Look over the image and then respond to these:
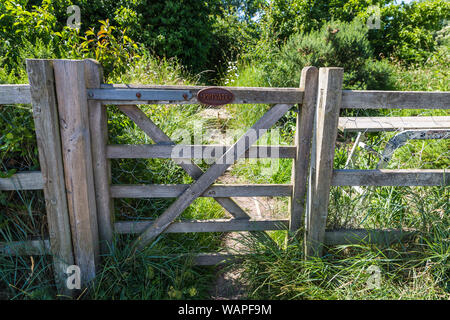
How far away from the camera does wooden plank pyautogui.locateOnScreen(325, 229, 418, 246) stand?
8.36 ft

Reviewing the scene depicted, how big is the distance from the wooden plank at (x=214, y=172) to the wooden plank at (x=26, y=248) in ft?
2.16

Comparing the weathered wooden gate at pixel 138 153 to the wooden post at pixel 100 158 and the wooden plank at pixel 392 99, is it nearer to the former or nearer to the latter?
the wooden post at pixel 100 158

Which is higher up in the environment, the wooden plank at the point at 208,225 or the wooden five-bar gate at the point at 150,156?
the wooden five-bar gate at the point at 150,156

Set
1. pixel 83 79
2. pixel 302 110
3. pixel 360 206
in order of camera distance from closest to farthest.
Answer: pixel 83 79, pixel 302 110, pixel 360 206

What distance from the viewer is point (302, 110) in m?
2.39

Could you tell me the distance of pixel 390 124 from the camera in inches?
136

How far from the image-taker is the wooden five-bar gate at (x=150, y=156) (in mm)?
2162

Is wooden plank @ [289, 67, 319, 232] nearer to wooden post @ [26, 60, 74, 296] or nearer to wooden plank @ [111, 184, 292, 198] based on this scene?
wooden plank @ [111, 184, 292, 198]

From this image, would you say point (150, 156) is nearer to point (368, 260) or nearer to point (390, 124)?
point (368, 260)

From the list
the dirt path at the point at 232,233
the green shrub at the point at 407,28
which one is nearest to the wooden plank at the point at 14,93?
the dirt path at the point at 232,233

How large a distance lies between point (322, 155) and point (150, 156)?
4.13 feet

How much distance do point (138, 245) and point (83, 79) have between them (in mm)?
1314

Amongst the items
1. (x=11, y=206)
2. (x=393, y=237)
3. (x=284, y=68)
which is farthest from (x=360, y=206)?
(x=284, y=68)

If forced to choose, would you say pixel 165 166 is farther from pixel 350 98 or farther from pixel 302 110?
pixel 350 98
